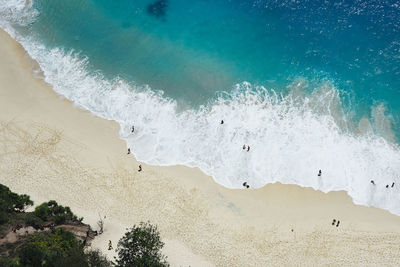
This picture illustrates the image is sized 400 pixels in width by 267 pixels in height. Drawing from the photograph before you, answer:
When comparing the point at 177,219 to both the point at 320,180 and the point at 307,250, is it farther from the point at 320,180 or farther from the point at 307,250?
the point at 320,180

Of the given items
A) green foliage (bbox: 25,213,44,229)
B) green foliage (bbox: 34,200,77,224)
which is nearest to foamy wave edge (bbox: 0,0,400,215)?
green foliage (bbox: 34,200,77,224)

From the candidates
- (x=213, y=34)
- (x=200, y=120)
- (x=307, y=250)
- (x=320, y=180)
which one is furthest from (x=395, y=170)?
(x=213, y=34)

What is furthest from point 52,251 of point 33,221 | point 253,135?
point 253,135

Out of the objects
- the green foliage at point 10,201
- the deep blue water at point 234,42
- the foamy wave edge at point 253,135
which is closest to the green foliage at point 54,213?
the green foliage at point 10,201

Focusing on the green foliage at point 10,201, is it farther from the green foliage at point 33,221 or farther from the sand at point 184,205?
the sand at point 184,205

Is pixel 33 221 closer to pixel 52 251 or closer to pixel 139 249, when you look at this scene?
pixel 52 251

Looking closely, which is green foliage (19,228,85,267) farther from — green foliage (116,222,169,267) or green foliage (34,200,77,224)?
green foliage (116,222,169,267)
